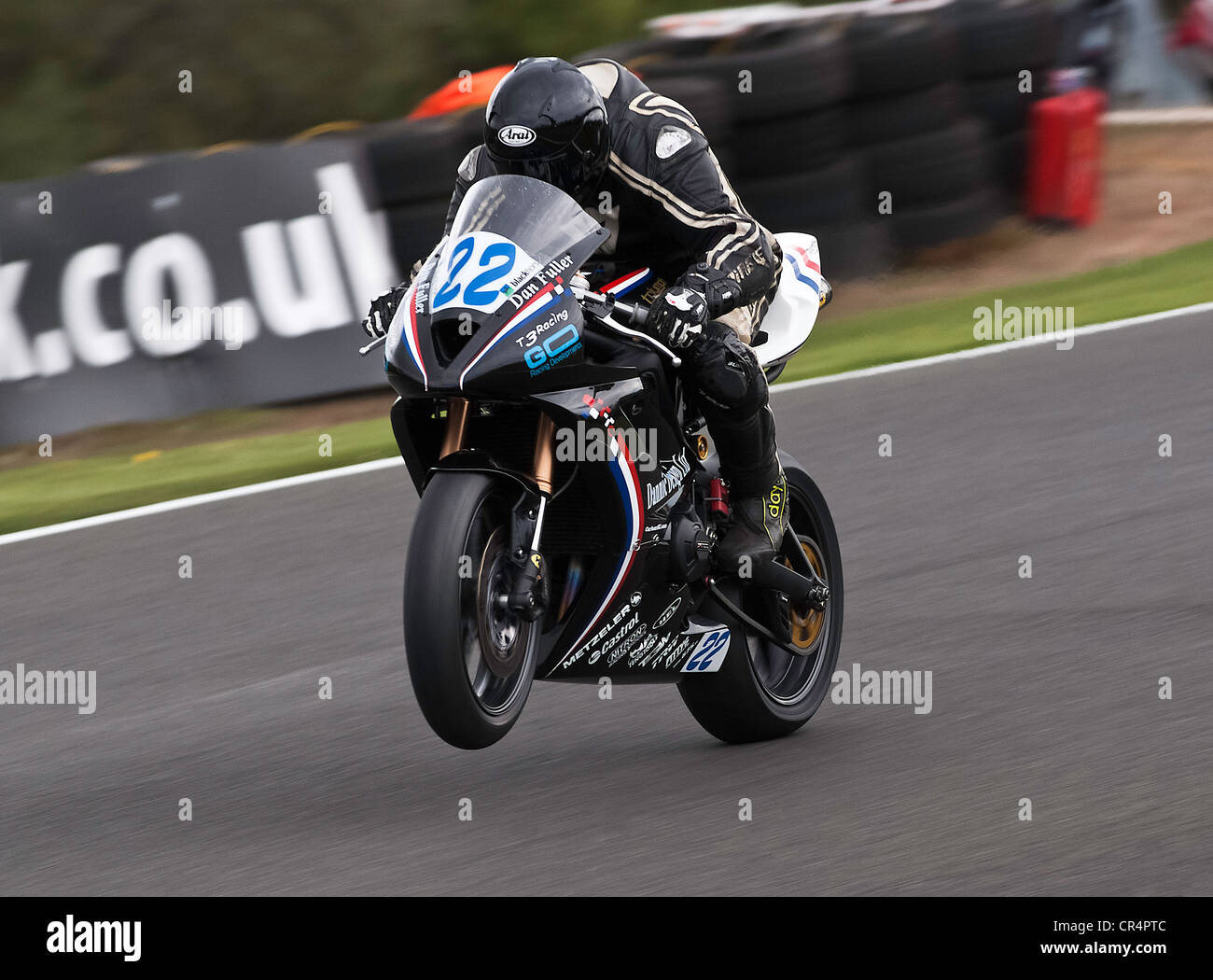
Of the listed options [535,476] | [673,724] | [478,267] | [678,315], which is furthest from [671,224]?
[673,724]

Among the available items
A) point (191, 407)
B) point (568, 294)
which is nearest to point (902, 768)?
point (568, 294)

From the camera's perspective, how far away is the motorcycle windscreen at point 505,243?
15.4 feet

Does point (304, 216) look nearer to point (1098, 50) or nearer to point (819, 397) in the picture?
point (819, 397)

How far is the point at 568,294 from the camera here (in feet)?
15.9

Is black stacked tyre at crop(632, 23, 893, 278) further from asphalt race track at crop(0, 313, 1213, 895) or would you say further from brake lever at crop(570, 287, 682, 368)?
brake lever at crop(570, 287, 682, 368)

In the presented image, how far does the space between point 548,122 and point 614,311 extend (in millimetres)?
477

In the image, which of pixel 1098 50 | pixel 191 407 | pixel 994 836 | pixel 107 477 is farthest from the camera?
pixel 1098 50

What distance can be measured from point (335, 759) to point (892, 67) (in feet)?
28.9

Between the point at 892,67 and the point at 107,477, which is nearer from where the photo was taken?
the point at 107,477

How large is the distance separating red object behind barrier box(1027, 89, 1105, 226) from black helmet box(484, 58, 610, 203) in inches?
398

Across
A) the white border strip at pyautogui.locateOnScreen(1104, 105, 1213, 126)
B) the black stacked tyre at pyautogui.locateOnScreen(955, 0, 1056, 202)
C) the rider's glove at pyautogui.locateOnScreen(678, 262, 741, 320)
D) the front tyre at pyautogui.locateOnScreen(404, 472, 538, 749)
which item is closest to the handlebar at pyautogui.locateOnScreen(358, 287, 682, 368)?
the rider's glove at pyautogui.locateOnScreen(678, 262, 741, 320)

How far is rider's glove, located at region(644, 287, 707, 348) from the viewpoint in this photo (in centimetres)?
494

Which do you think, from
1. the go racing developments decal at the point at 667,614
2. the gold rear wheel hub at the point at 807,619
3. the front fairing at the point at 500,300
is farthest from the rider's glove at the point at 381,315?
the gold rear wheel hub at the point at 807,619

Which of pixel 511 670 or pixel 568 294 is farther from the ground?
pixel 568 294
